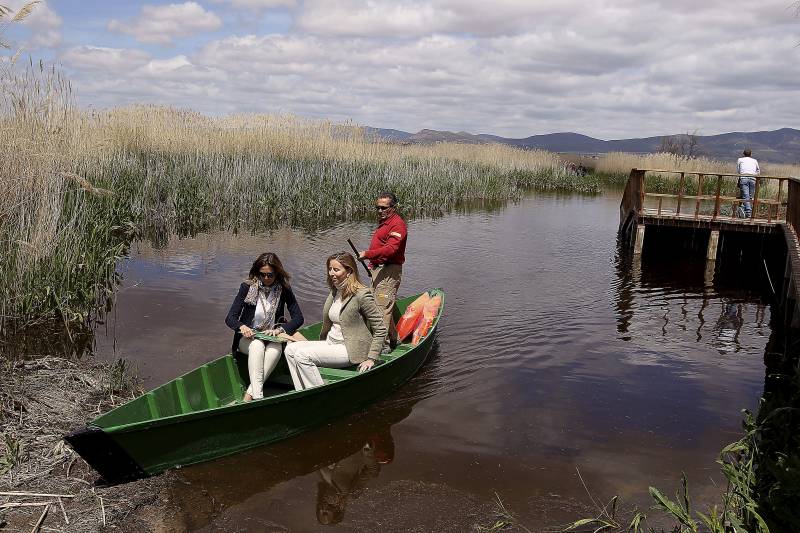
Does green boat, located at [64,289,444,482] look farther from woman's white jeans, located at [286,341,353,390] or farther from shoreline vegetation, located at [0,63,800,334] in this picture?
shoreline vegetation, located at [0,63,800,334]

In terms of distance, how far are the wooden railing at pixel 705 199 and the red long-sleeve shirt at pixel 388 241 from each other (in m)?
8.19

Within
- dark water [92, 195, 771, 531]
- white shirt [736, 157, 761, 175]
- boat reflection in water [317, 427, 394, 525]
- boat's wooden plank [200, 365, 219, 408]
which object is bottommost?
boat reflection in water [317, 427, 394, 525]

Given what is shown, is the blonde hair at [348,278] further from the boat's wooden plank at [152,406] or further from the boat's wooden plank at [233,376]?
the boat's wooden plank at [152,406]

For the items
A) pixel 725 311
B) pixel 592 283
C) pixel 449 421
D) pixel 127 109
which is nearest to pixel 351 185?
pixel 127 109

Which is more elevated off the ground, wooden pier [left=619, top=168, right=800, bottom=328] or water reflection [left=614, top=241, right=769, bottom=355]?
wooden pier [left=619, top=168, right=800, bottom=328]

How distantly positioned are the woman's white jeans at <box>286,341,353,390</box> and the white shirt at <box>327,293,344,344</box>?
0.07 meters

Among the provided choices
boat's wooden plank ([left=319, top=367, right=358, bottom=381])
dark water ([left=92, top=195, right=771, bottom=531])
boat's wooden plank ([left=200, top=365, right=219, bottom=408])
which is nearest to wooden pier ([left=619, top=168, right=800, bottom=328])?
dark water ([left=92, top=195, right=771, bottom=531])

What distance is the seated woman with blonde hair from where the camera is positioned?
6289 mm

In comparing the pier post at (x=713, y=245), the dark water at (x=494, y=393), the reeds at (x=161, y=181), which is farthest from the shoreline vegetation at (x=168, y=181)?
the pier post at (x=713, y=245)

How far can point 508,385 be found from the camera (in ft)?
25.4

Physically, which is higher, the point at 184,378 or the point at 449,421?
the point at 184,378

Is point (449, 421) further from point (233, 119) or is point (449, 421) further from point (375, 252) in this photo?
point (233, 119)

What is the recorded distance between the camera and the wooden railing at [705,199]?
14.9 meters

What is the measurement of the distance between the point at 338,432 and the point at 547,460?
1.87m
